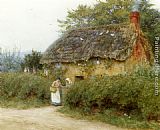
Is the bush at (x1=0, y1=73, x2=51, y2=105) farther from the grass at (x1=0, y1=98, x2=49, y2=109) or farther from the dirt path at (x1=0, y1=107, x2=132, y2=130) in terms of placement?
the dirt path at (x1=0, y1=107, x2=132, y2=130)

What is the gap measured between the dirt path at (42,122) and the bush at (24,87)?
2.98m

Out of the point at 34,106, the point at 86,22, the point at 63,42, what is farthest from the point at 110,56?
the point at 86,22

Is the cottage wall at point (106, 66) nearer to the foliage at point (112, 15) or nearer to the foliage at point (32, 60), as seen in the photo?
the foliage at point (32, 60)

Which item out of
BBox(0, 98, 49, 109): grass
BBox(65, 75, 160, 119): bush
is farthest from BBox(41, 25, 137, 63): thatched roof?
BBox(65, 75, 160, 119): bush

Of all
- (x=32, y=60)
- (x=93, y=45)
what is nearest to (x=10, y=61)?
(x=32, y=60)

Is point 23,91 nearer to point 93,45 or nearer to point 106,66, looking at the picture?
point 106,66

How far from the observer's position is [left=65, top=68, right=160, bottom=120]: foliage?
56.1 ft

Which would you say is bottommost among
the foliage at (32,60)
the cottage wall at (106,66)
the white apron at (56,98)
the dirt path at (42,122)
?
the dirt path at (42,122)

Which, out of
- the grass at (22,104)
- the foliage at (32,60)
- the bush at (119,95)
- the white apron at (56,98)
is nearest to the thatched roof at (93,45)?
the foliage at (32,60)

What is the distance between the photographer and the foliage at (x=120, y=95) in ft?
56.1

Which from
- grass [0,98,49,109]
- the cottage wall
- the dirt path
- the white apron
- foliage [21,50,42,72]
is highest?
foliage [21,50,42,72]

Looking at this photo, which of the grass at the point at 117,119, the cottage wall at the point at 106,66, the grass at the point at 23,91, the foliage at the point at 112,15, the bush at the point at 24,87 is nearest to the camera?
the grass at the point at 117,119

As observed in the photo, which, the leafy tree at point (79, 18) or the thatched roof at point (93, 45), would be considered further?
the leafy tree at point (79, 18)

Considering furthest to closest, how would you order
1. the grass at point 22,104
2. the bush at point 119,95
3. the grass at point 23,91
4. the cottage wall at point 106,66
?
1. the cottage wall at point 106,66
2. the grass at point 23,91
3. the grass at point 22,104
4. the bush at point 119,95
